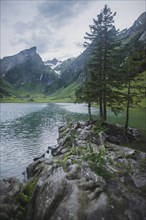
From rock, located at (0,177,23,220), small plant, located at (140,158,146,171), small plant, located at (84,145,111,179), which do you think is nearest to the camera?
rock, located at (0,177,23,220)

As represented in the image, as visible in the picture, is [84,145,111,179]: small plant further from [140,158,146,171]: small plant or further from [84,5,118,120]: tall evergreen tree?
[84,5,118,120]: tall evergreen tree

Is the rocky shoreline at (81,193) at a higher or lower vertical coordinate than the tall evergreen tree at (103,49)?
lower

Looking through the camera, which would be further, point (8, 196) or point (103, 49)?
point (103, 49)

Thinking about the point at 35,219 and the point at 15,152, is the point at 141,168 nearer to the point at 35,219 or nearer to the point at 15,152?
the point at 35,219

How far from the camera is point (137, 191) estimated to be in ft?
45.6

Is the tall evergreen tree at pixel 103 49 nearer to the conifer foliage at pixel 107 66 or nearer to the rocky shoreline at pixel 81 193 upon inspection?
the conifer foliage at pixel 107 66

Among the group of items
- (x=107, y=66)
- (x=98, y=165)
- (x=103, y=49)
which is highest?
(x=103, y=49)

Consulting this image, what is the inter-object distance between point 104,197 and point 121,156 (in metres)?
6.79

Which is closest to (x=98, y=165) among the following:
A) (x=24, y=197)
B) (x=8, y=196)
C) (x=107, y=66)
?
(x=24, y=197)

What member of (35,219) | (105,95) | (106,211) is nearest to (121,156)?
(106,211)

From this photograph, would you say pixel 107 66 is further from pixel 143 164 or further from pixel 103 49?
pixel 143 164

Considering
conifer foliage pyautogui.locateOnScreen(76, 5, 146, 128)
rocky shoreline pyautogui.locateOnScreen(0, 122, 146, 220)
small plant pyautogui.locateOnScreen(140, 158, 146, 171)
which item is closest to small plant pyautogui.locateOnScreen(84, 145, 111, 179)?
rocky shoreline pyautogui.locateOnScreen(0, 122, 146, 220)

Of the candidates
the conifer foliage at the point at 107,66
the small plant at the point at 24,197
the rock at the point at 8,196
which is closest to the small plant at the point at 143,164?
the small plant at the point at 24,197

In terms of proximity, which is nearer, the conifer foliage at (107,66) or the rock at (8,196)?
the rock at (8,196)
